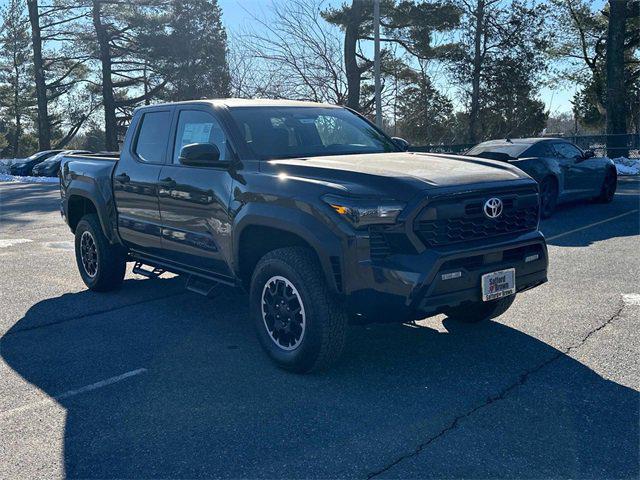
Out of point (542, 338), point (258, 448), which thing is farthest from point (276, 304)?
point (542, 338)

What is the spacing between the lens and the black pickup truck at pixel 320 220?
4.15 meters

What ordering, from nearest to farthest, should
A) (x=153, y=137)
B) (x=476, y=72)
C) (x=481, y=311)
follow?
1. (x=481, y=311)
2. (x=153, y=137)
3. (x=476, y=72)

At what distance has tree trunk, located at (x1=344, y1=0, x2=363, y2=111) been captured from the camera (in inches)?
1002

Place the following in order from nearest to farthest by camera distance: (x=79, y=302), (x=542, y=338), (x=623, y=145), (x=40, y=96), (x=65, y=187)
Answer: (x=542, y=338), (x=79, y=302), (x=65, y=187), (x=623, y=145), (x=40, y=96)

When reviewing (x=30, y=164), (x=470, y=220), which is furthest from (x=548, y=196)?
(x=30, y=164)

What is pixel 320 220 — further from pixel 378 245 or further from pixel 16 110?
pixel 16 110

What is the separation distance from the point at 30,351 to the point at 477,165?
3.76 meters

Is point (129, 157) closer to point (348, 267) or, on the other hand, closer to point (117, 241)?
point (117, 241)

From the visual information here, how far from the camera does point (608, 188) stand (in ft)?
45.5

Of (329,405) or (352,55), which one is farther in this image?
(352,55)

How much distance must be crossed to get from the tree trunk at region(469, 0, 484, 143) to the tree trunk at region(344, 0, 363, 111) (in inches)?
336

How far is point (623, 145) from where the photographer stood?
82.0 ft

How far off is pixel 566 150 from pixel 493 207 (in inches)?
361

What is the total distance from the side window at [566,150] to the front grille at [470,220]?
8296 mm
